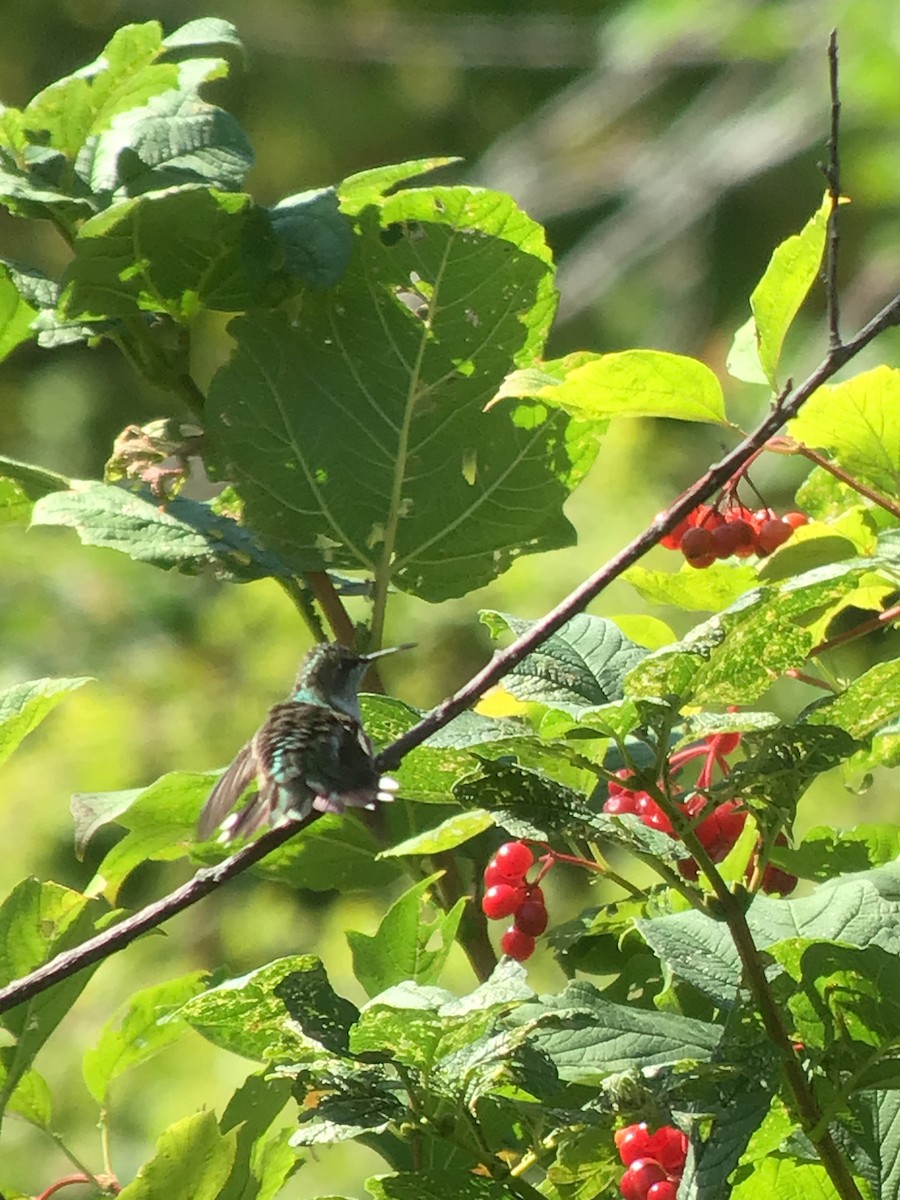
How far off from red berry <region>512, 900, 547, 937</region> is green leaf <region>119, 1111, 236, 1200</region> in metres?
0.31

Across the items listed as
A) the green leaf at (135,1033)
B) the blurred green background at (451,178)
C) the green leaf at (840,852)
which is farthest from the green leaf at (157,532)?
the blurred green background at (451,178)

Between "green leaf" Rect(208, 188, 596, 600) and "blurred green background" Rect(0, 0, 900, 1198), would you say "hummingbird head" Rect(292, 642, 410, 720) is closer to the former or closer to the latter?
"green leaf" Rect(208, 188, 596, 600)

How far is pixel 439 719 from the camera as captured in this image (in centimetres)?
71

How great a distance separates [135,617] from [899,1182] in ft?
10.1

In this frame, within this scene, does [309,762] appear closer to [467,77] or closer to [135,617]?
[135,617]

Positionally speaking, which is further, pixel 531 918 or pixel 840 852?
pixel 531 918

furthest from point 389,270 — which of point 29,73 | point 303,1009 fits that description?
point 29,73

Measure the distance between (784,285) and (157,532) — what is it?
397 millimetres

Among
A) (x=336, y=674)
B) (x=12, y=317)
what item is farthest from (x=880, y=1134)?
(x=12, y=317)

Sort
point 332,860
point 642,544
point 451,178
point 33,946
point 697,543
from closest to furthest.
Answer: point 642,544 < point 33,946 < point 332,860 < point 697,543 < point 451,178

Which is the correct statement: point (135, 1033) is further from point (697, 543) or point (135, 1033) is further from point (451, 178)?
point (451, 178)

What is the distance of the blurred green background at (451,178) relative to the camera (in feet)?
10.4

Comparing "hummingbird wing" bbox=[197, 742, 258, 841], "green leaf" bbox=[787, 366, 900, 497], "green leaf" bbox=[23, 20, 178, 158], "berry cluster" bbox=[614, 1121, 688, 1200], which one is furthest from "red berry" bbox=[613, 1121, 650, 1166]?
"green leaf" bbox=[23, 20, 178, 158]

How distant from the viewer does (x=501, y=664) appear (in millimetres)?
695
